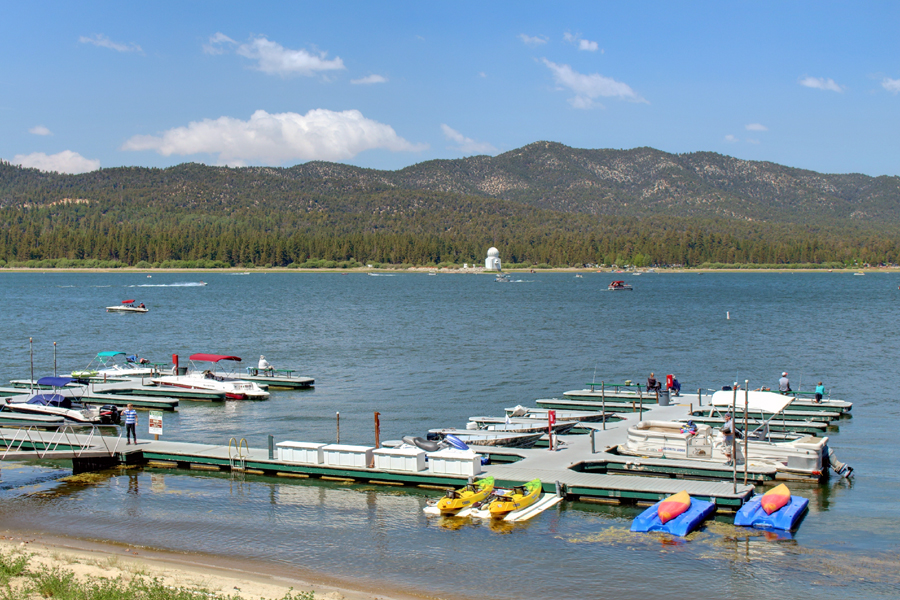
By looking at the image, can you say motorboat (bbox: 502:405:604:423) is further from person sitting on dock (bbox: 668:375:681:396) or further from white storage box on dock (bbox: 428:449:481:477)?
white storage box on dock (bbox: 428:449:481:477)

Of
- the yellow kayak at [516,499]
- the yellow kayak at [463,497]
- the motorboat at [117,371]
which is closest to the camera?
the yellow kayak at [516,499]

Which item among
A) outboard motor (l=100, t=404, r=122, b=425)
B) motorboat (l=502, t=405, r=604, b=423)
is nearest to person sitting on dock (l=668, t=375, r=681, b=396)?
motorboat (l=502, t=405, r=604, b=423)

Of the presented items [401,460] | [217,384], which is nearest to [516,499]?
[401,460]

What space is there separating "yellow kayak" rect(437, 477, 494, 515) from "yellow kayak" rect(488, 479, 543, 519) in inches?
23.7

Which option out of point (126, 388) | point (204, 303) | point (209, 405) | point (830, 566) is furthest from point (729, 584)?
point (204, 303)

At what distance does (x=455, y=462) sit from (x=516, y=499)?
2.93 meters

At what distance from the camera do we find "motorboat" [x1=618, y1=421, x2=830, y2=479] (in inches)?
1015

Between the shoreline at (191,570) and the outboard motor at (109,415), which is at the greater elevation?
the outboard motor at (109,415)

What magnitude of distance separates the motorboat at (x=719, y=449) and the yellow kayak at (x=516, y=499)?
5.99 m

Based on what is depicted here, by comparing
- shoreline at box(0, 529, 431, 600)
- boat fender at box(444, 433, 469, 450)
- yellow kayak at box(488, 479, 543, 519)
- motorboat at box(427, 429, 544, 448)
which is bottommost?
shoreline at box(0, 529, 431, 600)

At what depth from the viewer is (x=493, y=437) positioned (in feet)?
96.7

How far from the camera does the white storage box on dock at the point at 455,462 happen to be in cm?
2444

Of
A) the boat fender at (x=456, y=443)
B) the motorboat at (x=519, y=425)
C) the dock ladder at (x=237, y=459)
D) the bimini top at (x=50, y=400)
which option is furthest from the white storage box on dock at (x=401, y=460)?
the bimini top at (x=50, y=400)

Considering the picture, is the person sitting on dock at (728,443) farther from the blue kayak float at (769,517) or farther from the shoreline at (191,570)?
the shoreline at (191,570)
